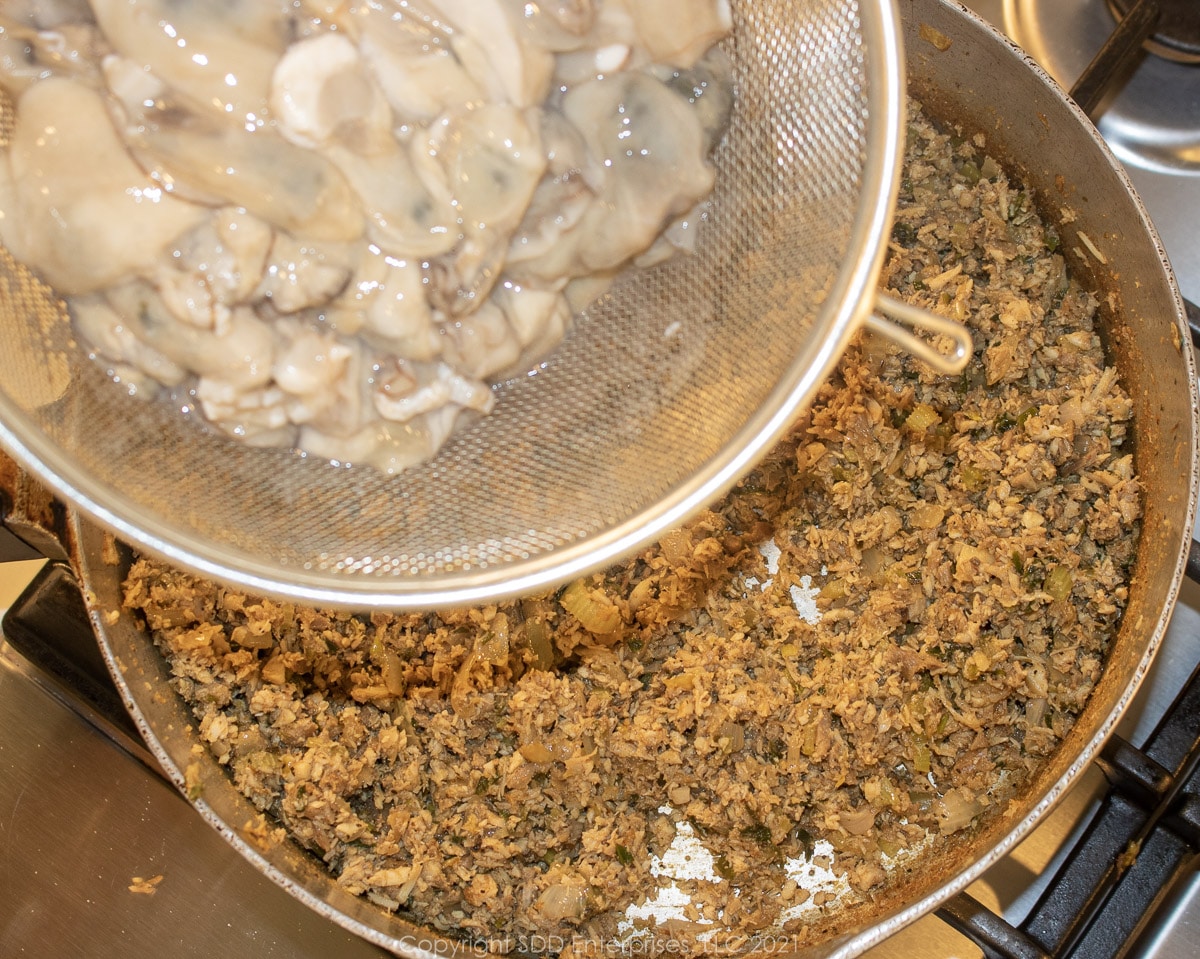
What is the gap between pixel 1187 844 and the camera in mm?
2158

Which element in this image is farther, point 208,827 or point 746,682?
point 208,827

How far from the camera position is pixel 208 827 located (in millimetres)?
2568

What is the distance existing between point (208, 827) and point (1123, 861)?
200 cm

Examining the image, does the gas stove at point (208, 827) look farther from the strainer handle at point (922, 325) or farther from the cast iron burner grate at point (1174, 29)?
the strainer handle at point (922, 325)

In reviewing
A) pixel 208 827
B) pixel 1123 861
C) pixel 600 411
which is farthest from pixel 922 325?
pixel 208 827

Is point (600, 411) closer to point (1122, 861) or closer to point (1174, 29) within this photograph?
point (1122, 861)

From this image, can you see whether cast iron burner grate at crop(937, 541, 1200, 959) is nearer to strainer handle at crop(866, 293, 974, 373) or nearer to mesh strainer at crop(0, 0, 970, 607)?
strainer handle at crop(866, 293, 974, 373)

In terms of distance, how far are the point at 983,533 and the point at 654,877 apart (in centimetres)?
104

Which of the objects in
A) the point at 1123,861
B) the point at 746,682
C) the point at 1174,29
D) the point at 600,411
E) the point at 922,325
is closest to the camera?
the point at 922,325

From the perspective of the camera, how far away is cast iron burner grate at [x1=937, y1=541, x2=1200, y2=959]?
85.1 inches

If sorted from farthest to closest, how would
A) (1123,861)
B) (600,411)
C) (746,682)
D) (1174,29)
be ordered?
(1174,29)
(746,682)
(1123,861)
(600,411)

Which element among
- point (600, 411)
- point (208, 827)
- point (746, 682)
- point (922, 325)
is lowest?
point (208, 827)

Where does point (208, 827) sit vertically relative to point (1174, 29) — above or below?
below

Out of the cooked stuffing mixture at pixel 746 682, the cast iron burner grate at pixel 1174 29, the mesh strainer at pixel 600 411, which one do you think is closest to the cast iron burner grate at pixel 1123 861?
the cooked stuffing mixture at pixel 746 682
